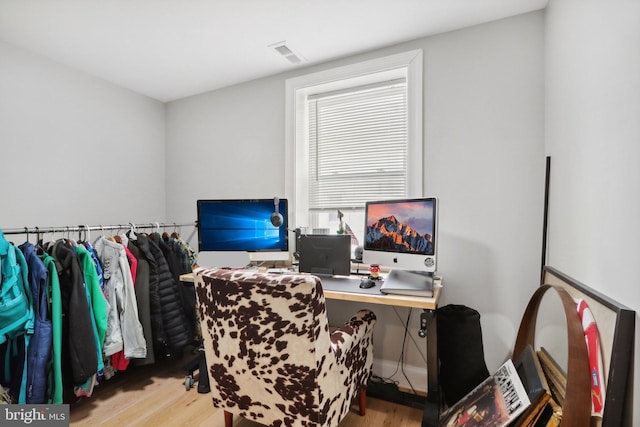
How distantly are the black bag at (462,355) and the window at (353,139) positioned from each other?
0.88 m

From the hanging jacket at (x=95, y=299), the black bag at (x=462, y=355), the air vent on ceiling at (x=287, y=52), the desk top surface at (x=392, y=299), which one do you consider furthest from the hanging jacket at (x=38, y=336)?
the black bag at (x=462, y=355)

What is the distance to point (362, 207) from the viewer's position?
8.21 feet

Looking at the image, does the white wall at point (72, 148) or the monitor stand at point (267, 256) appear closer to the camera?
the white wall at point (72, 148)

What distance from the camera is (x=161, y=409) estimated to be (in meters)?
1.95

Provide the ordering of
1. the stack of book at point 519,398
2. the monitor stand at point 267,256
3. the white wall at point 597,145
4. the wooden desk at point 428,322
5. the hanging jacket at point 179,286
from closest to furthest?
the white wall at point 597,145
the stack of book at point 519,398
the wooden desk at point 428,322
the monitor stand at point 267,256
the hanging jacket at point 179,286

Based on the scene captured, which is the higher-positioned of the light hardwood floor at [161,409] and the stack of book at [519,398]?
the stack of book at [519,398]

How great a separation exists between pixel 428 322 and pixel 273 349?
3.00 ft

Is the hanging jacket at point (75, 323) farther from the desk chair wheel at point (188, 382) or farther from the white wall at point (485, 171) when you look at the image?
the white wall at point (485, 171)

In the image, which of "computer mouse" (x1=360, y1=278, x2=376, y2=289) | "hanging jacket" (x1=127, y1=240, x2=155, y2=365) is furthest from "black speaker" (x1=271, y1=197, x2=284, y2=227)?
"hanging jacket" (x1=127, y1=240, x2=155, y2=365)

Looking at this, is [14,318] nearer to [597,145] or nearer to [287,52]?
[287,52]

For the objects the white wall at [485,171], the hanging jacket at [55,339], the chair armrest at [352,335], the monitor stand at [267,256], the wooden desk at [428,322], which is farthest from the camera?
the monitor stand at [267,256]

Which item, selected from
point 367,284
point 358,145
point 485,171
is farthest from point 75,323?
point 485,171

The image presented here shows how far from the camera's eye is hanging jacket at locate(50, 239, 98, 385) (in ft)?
5.94

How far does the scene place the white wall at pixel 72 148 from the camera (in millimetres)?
2193
